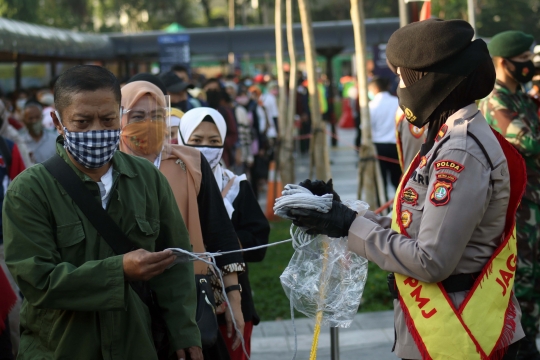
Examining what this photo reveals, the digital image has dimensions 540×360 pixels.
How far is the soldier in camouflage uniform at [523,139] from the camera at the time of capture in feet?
15.7

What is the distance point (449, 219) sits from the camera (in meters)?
2.45

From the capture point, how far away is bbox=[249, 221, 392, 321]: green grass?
6.90 meters

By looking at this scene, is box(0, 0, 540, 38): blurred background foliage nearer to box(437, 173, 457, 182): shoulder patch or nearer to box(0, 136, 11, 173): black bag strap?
box(0, 136, 11, 173): black bag strap

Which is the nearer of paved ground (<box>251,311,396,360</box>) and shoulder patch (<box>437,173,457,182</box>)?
shoulder patch (<box>437,173,457,182</box>)

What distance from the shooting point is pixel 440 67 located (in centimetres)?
261

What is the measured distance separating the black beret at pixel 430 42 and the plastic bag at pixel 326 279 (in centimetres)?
65

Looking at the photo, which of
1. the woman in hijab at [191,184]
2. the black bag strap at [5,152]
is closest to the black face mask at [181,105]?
the black bag strap at [5,152]

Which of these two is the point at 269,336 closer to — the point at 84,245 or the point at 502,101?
the point at 502,101

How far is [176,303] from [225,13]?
224ft

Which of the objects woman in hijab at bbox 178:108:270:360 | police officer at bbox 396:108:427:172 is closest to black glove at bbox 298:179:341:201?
woman in hijab at bbox 178:108:270:360

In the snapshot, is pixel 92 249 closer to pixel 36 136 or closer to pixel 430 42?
pixel 430 42

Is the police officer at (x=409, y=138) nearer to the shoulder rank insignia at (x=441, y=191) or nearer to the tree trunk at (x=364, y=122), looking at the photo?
the tree trunk at (x=364, y=122)

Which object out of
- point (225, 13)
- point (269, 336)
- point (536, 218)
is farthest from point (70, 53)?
point (225, 13)

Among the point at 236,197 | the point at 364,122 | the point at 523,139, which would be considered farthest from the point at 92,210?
the point at 364,122
